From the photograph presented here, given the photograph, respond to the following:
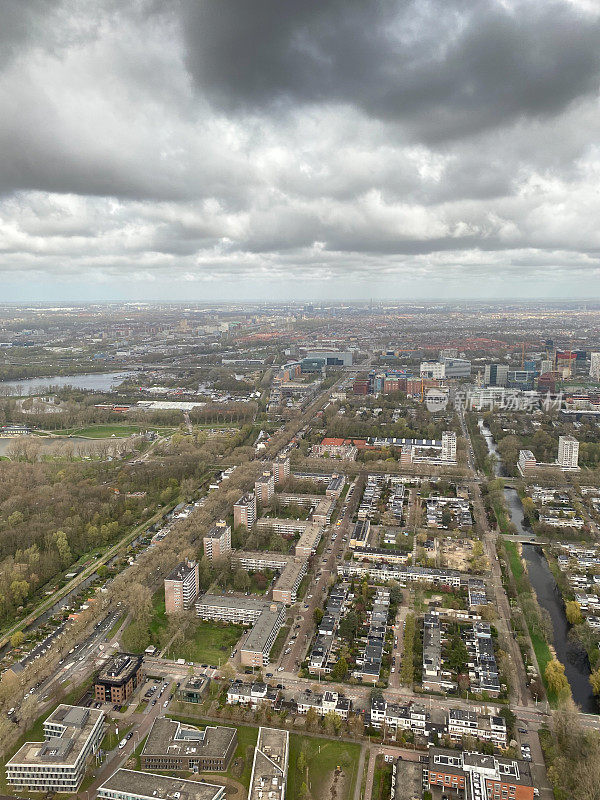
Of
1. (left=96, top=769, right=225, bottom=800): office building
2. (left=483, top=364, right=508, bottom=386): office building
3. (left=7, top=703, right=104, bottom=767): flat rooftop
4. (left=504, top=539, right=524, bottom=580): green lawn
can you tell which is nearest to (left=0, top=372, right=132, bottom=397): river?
(left=483, top=364, right=508, bottom=386): office building

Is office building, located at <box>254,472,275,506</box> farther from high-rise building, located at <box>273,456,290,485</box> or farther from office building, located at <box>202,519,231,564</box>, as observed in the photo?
office building, located at <box>202,519,231,564</box>

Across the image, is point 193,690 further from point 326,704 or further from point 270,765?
point 326,704

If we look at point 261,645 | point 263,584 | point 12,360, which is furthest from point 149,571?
point 12,360

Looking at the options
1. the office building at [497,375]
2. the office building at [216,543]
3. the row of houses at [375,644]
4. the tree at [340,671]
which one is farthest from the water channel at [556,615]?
the office building at [497,375]

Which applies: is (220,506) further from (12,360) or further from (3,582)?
(12,360)

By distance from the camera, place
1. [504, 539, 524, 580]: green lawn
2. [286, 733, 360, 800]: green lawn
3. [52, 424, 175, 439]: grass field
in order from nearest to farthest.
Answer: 1. [286, 733, 360, 800]: green lawn
2. [504, 539, 524, 580]: green lawn
3. [52, 424, 175, 439]: grass field
